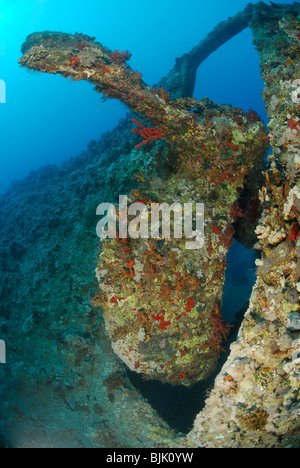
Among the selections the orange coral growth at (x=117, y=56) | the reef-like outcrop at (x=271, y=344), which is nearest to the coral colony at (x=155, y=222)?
the reef-like outcrop at (x=271, y=344)

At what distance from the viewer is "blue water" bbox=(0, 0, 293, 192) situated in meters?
105

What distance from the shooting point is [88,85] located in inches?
5728

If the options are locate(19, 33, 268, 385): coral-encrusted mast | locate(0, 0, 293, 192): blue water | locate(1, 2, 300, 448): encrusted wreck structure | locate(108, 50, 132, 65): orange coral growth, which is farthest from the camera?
locate(0, 0, 293, 192): blue water

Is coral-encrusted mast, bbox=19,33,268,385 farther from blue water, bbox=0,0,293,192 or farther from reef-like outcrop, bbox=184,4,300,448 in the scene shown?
blue water, bbox=0,0,293,192

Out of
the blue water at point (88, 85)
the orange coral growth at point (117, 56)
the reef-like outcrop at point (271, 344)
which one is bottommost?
the reef-like outcrop at point (271, 344)

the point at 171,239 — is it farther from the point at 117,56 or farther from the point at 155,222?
the point at 117,56

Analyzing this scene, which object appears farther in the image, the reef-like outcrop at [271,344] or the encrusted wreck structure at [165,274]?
the encrusted wreck structure at [165,274]

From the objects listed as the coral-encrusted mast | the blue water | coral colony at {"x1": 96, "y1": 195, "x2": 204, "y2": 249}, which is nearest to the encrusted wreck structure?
the coral-encrusted mast

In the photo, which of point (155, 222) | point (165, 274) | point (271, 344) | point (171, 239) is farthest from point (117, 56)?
point (271, 344)

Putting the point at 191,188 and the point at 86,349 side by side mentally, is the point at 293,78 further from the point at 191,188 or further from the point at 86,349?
the point at 86,349

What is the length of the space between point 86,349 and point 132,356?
4.12 ft

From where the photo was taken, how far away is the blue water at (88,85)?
105125 mm

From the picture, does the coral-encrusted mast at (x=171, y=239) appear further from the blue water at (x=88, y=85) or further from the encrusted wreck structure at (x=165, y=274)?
the blue water at (x=88, y=85)

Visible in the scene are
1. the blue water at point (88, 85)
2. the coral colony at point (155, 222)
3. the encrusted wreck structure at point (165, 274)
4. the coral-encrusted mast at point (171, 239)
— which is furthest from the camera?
the blue water at point (88, 85)
